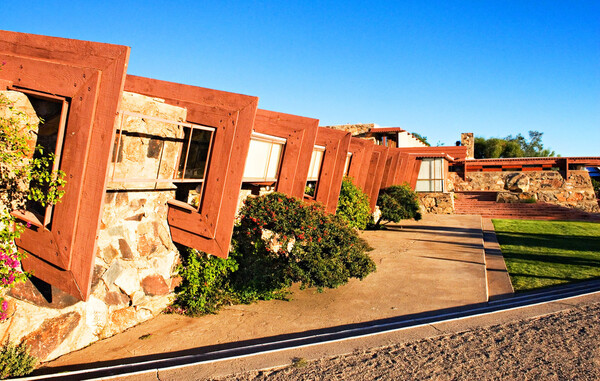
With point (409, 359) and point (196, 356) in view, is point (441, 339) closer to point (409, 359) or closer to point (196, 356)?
point (409, 359)

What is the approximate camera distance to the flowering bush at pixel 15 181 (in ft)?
12.5

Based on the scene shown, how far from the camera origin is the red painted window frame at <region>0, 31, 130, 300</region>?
3.82 m

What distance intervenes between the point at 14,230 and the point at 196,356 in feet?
7.13

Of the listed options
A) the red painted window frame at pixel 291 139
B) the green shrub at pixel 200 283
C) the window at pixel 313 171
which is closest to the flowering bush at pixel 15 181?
A: the green shrub at pixel 200 283

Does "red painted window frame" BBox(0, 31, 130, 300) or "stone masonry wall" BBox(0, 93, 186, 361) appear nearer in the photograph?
"red painted window frame" BBox(0, 31, 130, 300)

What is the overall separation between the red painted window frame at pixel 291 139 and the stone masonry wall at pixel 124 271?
2.20 meters

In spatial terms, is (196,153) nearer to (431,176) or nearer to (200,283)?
(200,283)

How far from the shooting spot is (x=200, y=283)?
19.9 ft

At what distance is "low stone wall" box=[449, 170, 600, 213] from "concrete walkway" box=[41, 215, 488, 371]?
15.2 m

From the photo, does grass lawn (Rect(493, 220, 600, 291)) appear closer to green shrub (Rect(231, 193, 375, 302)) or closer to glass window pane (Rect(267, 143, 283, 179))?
green shrub (Rect(231, 193, 375, 302))

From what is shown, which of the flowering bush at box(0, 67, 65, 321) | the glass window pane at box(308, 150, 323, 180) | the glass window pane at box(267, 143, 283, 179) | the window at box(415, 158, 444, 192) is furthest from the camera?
the window at box(415, 158, 444, 192)

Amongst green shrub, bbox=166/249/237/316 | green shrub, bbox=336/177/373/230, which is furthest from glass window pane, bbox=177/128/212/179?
green shrub, bbox=336/177/373/230

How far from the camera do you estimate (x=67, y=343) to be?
4422 mm

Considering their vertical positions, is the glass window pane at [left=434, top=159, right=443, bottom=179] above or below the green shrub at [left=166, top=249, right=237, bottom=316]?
above
